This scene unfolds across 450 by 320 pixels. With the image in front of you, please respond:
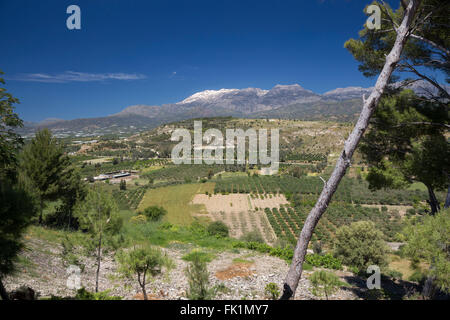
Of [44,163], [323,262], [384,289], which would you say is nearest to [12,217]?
[323,262]

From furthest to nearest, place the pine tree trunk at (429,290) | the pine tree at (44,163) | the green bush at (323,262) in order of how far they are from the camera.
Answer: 1. the pine tree at (44,163)
2. the green bush at (323,262)
3. the pine tree trunk at (429,290)

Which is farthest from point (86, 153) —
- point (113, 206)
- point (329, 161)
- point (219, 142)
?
point (113, 206)

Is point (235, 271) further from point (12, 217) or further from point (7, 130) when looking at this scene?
point (7, 130)

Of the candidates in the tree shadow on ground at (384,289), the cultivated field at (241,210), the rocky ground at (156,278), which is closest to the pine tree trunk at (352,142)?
the rocky ground at (156,278)

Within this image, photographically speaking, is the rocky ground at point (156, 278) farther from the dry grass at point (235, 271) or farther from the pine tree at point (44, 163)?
the pine tree at point (44, 163)

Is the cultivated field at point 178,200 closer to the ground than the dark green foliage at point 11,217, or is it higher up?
closer to the ground
